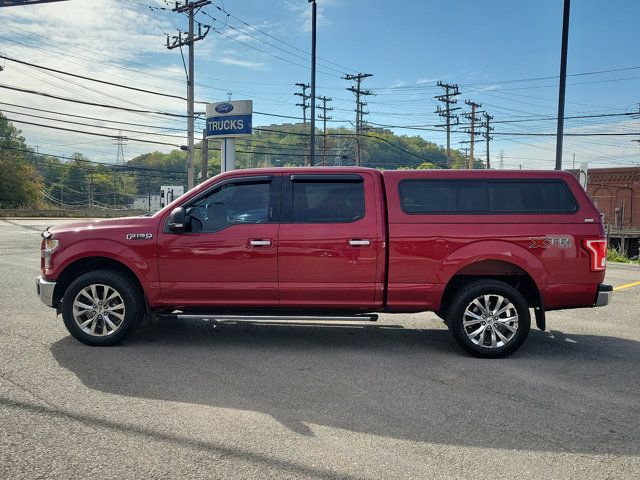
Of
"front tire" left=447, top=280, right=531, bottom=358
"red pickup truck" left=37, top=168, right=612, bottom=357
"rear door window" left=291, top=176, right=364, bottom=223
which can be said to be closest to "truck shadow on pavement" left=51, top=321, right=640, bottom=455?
"front tire" left=447, top=280, right=531, bottom=358

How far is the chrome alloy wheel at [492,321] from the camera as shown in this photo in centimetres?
557

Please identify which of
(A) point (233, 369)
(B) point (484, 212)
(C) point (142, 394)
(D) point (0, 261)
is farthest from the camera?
(D) point (0, 261)

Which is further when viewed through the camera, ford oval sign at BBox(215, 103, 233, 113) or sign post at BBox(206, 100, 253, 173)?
ford oval sign at BBox(215, 103, 233, 113)

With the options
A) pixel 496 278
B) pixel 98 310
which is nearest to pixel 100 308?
pixel 98 310

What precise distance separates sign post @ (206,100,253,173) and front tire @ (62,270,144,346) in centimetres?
1634

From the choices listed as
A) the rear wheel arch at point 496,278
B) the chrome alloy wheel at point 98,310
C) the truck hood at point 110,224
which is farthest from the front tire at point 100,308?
the rear wheel arch at point 496,278

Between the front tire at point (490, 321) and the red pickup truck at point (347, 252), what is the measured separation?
12 mm

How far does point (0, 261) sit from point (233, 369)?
1107 centimetres

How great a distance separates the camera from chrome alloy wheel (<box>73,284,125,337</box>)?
5773 mm

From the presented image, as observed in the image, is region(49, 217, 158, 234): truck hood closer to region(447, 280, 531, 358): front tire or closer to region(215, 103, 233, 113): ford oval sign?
region(447, 280, 531, 358): front tire

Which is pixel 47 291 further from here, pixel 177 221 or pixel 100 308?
pixel 177 221

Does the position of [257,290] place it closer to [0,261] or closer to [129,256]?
[129,256]

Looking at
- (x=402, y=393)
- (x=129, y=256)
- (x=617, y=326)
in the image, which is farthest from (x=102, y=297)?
(x=617, y=326)

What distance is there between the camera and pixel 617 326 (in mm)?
7246
